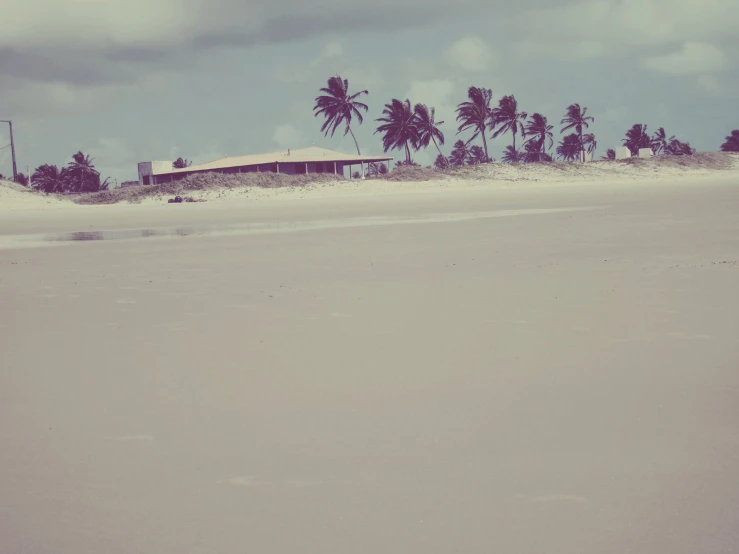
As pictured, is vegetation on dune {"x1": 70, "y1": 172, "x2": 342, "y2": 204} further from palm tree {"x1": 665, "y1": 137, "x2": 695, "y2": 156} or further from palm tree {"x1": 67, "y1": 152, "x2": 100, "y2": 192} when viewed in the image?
palm tree {"x1": 665, "y1": 137, "x2": 695, "y2": 156}

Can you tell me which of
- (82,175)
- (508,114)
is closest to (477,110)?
(508,114)

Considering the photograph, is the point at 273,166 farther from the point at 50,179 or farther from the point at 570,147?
the point at 570,147

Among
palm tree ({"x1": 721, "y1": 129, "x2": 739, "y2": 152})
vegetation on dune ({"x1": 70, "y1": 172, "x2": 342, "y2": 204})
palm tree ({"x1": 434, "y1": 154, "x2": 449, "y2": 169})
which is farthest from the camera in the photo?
palm tree ({"x1": 721, "y1": 129, "x2": 739, "y2": 152})

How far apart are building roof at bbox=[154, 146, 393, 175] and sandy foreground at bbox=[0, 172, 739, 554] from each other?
162ft

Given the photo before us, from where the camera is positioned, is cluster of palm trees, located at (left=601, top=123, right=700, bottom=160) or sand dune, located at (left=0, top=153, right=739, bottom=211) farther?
cluster of palm trees, located at (left=601, top=123, right=700, bottom=160)

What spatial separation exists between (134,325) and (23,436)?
9.10 ft

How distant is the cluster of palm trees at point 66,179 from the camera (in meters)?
75.3

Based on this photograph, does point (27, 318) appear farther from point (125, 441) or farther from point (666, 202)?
point (666, 202)

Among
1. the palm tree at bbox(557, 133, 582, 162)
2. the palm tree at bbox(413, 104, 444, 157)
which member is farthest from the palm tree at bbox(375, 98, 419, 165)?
the palm tree at bbox(557, 133, 582, 162)

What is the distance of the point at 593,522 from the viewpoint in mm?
2838

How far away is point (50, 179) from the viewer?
75.2 metres

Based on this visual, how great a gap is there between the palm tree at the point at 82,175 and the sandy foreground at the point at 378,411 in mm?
70526

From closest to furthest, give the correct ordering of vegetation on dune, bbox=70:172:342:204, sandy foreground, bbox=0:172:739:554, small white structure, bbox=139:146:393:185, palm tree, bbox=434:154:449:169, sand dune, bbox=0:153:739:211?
sandy foreground, bbox=0:172:739:554 → sand dune, bbox=0:153:739:211 → vegetation on dune, bbox=70:172:342:204 → small white structure, bbox=139:146:393:185 → palm tree, bbox=434:154:449:169

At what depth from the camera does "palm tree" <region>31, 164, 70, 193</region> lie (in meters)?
75.2
